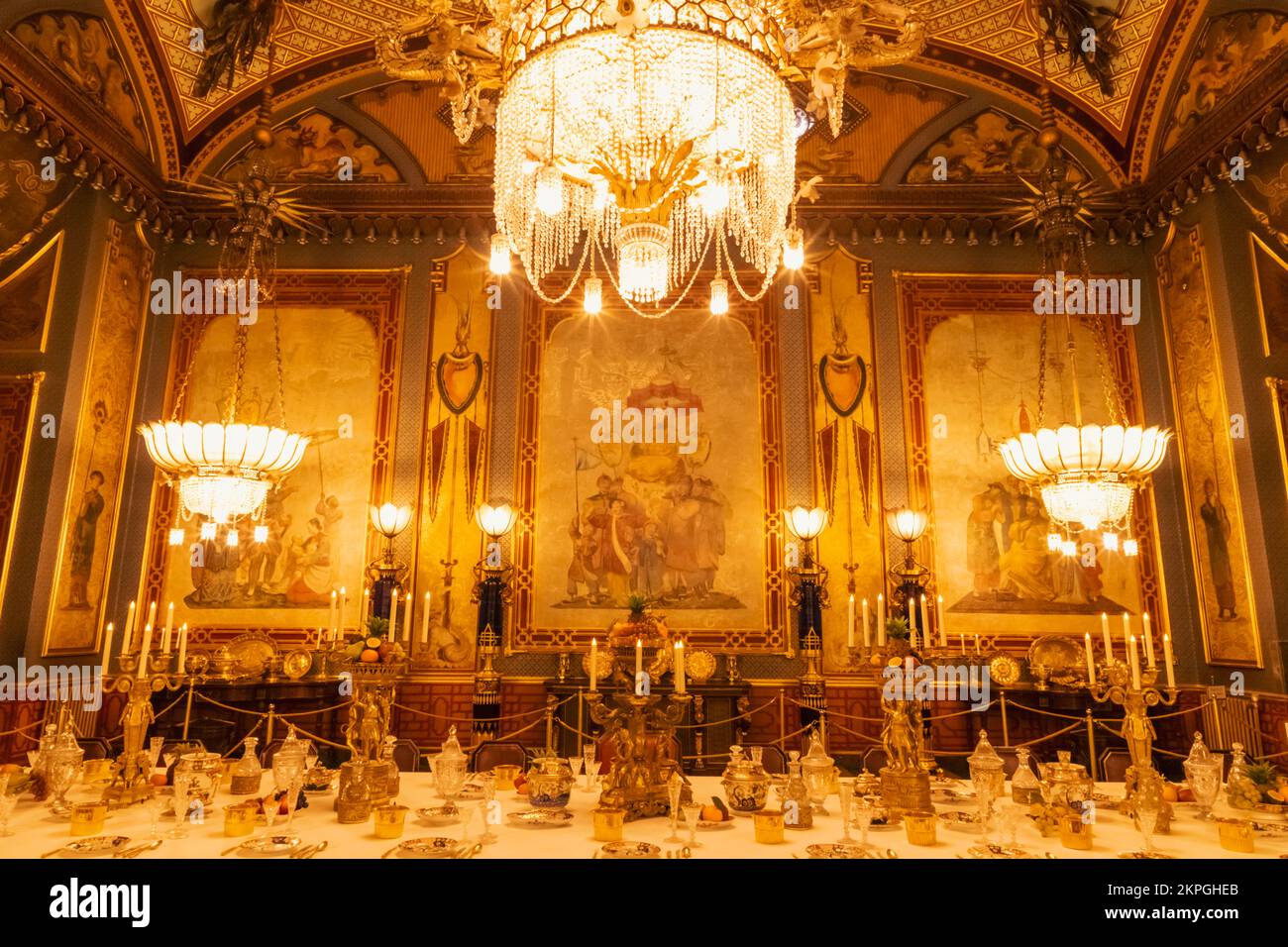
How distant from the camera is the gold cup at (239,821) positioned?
3.08 metres

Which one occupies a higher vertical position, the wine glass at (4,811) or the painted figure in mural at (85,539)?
the painted figure in mural at (85,539)

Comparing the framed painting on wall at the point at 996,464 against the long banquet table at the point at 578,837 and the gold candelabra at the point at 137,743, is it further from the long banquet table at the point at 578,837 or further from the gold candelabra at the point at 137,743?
the gold candelabra at the point at 137,743

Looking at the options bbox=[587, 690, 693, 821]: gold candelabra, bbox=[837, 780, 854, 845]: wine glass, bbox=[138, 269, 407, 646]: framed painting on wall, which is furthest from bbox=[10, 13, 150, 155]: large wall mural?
bbox=[837, 780, 854, 845]: wine glass

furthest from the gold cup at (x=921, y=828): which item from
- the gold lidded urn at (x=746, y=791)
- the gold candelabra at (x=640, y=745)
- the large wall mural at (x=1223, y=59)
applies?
the large wall mural at (x=1223, y=59)

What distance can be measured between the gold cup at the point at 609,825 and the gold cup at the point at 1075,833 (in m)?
1.75

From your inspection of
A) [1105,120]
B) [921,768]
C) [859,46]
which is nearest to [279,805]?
[921,768]

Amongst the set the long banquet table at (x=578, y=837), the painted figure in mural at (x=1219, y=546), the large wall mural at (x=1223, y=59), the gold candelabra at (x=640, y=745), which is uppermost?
the large wall mural at (x=1223, y=59)

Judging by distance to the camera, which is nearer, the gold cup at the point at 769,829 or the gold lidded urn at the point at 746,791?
the gold cup at the point at 769,829

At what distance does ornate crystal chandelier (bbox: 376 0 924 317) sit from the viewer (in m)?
4.27

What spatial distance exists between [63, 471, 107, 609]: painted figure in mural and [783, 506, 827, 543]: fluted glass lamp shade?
299 inches

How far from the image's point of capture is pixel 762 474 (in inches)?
357

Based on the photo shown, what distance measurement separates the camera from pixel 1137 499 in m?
8.73

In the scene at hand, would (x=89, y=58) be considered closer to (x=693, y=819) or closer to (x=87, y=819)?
(x=87, y=819)

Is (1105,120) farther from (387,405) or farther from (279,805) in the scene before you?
(279,805)
